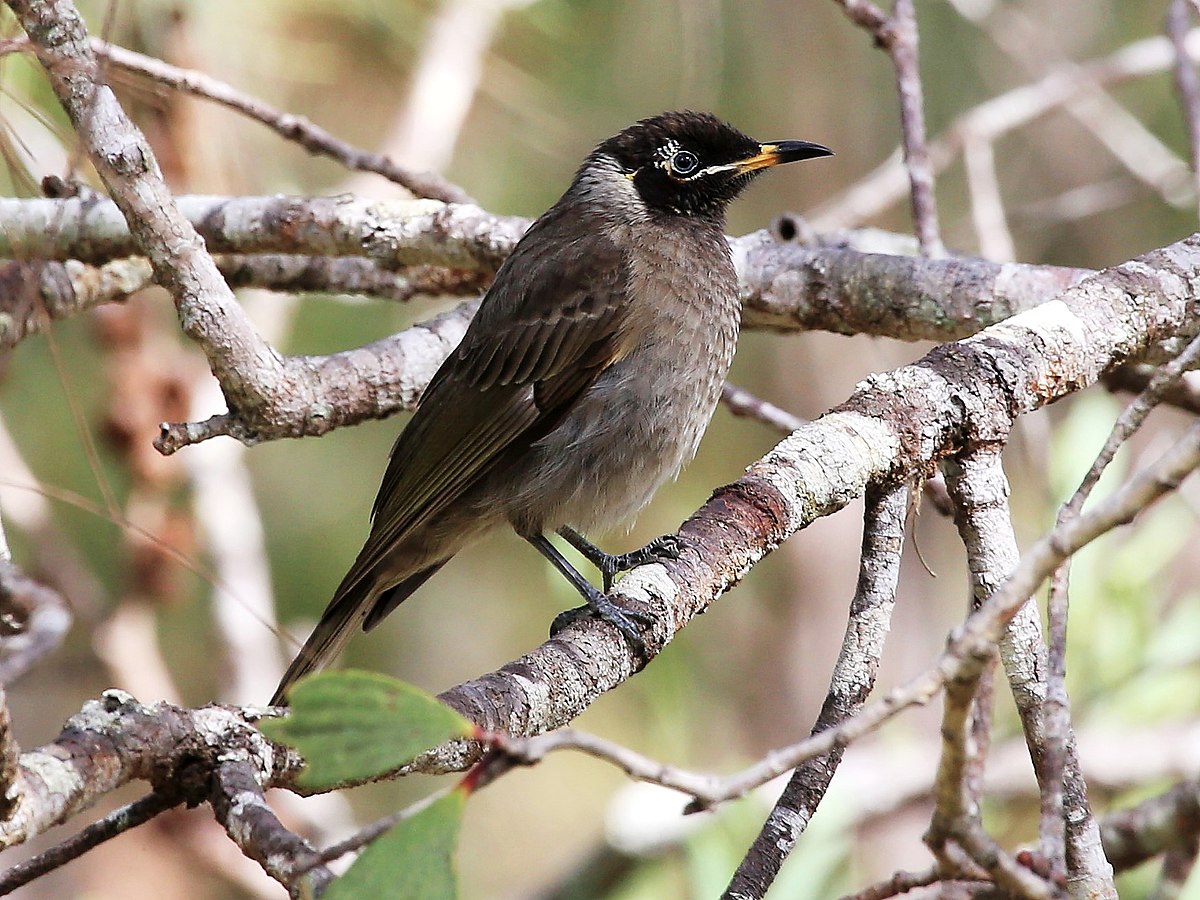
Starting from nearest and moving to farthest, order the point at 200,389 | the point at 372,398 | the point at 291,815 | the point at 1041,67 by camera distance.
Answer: the point at 372,398 → the point at 291,815 → the point at 200,389 → the point at 1041,67

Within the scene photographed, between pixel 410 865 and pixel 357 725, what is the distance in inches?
6.6

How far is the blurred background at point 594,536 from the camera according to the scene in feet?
15.7

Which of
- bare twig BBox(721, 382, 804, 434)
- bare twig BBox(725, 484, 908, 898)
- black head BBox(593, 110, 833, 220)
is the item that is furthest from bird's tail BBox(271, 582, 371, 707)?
black head BBox(593, 110, 833, 220)

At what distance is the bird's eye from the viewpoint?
4.61 meters

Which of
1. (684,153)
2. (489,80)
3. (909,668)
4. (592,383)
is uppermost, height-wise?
(489,80)

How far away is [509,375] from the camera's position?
4023 millimetres

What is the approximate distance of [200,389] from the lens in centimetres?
555

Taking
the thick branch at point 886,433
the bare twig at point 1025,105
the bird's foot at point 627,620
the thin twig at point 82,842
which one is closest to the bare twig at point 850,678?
the thick branch at point 886,433

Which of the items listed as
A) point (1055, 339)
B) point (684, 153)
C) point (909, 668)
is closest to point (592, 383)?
point (684, 153)

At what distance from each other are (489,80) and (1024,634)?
454cm

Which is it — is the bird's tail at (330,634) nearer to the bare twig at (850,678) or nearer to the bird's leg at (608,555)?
the bird's leg at (608,555)

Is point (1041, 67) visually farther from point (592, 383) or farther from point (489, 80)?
point (592, 383)

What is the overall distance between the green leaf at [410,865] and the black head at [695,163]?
3.34 metres

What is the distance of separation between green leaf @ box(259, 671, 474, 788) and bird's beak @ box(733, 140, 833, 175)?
10.7ft
